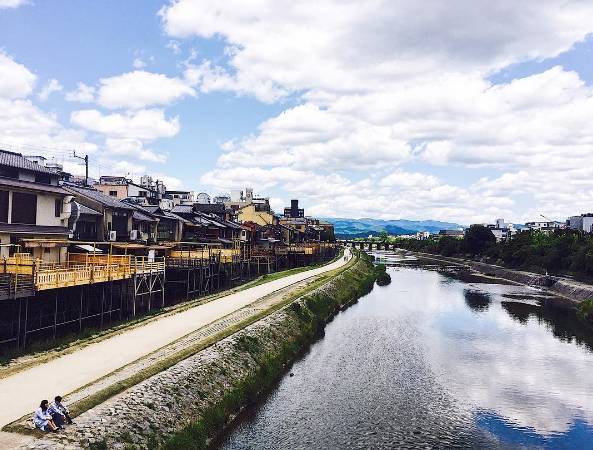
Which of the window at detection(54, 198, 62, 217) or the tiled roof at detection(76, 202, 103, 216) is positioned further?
the tiled roof at detection(76, 202, 103, 216)

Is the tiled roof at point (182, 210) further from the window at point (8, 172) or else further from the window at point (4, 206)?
the window at point (4, 206)

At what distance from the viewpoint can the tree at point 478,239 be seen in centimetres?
15638

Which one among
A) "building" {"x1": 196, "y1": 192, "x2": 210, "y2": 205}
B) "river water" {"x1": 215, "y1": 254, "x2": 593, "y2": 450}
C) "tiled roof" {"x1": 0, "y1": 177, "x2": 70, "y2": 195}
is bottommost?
"river water" {"x1": 215, "y1": 254, "x2": 593, "y2": 450}

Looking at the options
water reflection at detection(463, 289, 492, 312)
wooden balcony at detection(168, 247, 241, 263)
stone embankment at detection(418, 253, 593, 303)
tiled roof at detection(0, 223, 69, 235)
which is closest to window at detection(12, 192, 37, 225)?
tiled roof at detection(0, 223, 69, 235)

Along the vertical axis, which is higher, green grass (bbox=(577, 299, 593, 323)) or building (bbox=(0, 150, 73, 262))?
building (bbox=(0, 150, 73, 262))

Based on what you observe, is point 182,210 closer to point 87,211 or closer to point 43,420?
point 87,211

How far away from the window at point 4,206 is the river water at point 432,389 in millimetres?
22873

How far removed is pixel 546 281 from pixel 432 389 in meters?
71.4

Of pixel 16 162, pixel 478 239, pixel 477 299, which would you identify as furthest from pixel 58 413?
pixel 478 239

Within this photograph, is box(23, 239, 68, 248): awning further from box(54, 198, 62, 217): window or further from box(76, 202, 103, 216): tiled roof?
box(76, 202, 103, 216): tiled roof

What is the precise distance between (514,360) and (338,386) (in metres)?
16.5

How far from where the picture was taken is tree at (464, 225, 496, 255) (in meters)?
156

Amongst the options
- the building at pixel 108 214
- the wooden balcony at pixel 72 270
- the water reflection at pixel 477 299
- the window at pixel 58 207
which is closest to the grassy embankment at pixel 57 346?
the wooden balcony at pixel 72 270

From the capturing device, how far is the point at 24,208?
38.4 meters
